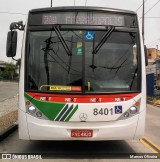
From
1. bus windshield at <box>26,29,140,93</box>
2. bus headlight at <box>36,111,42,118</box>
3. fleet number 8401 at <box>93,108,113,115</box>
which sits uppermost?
bus windshield at <box>26,29,140,93</box>

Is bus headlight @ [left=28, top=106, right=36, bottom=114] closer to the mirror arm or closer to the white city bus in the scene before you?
the white city bus

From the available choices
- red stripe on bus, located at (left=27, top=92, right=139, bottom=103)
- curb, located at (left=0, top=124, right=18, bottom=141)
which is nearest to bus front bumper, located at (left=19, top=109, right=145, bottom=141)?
red stripe on bus, located at (left=27, top=92, right=139, bottom=103)

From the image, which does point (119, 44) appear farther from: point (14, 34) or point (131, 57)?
point (14, 34)

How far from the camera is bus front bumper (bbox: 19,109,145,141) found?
8266mm

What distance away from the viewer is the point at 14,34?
8.92 m

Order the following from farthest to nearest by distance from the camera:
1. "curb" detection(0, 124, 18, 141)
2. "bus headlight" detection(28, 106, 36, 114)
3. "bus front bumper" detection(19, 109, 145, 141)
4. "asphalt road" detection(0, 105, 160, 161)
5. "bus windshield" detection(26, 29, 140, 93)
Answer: "curb" detection(0, 124, 18, 141)
"asphalt road" detection(0, 105, 160, 161)
"bus windshield" detection(26, 29, 140, 93)
"bus headlight" detection(28, 106, 36, 114)
"bus front bumper" detection(19, 109, 145, 141)

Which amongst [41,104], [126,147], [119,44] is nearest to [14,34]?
[41,104]

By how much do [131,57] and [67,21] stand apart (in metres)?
1.61

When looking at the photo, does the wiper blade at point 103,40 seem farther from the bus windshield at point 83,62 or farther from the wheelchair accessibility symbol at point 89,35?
the wheelchair accessibility symbol at point 89,35

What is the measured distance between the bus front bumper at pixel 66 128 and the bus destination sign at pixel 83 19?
2.11 m

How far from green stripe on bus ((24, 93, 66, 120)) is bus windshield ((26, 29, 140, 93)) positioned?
0.28 m

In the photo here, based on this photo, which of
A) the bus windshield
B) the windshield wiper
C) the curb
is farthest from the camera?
the curb

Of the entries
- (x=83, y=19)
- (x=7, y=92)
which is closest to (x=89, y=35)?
(x=83, y=19)

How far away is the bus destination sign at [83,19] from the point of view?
348 inches
